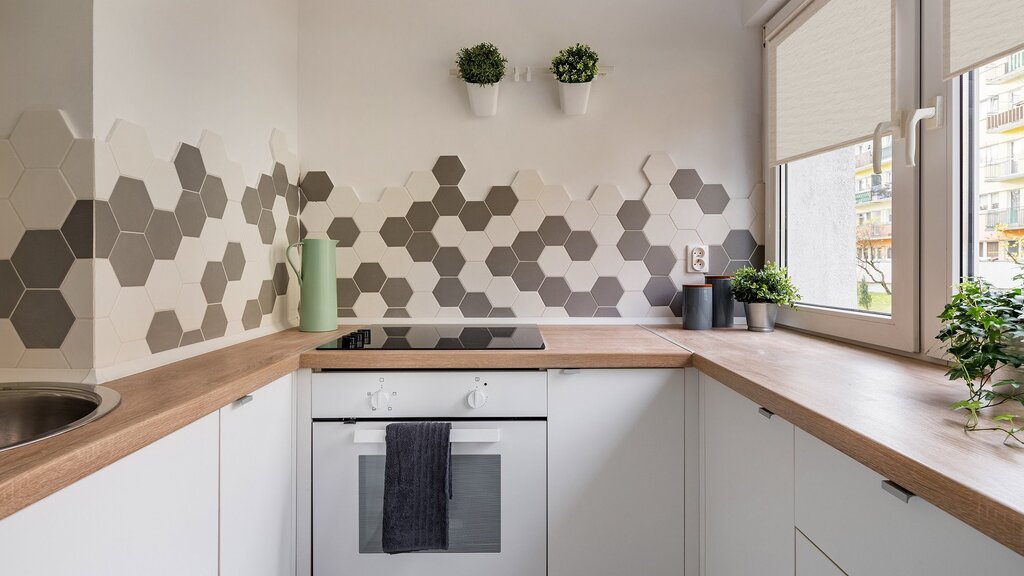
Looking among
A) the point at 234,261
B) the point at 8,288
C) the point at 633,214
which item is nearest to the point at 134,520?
the point at 8,288

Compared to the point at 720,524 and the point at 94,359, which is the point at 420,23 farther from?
the point at 720,524

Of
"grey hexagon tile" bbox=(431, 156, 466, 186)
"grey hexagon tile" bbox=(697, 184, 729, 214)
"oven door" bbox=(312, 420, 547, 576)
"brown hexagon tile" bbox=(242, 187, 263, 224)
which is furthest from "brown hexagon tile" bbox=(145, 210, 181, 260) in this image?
"grey hexagon tile" bbox=(697, 184, 729, 214)

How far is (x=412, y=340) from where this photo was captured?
1.72 meters

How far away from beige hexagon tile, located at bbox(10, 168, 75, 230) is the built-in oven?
2.36 ft

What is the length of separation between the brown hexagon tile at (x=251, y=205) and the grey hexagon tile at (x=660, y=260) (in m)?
1.54

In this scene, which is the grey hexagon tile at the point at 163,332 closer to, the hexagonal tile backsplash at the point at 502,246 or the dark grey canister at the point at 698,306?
the hexagonal tile backsplash at the point at 502,246

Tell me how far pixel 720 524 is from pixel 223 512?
124cm

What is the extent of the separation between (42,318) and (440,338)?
1.02 metres

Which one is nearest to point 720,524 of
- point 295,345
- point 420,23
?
point 295,345

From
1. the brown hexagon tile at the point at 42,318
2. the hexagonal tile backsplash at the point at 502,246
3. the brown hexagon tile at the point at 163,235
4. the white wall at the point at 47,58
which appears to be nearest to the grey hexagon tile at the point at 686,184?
the hexagonal tile backsplash at the point at 502,246

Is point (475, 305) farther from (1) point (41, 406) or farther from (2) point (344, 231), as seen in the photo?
(1) point (41, 406)

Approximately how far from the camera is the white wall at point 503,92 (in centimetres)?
220

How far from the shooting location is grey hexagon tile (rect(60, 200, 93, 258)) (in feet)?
3.71

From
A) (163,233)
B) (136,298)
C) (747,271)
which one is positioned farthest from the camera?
(747,271)
